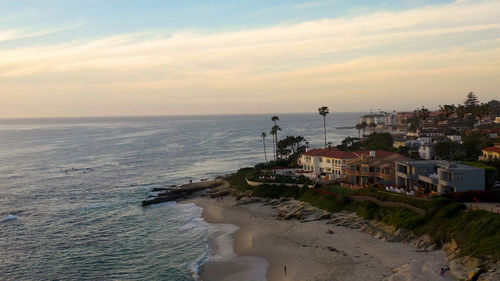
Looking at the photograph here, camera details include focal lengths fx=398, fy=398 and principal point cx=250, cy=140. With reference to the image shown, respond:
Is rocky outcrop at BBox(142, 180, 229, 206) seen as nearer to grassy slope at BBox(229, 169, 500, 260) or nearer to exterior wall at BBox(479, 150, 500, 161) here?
grassy slope at BBox(229, 169, 500, 260)

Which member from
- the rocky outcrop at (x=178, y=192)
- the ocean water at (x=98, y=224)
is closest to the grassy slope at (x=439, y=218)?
the ocean water at (x=98, y=224)

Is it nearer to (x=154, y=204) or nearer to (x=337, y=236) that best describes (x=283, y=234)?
(x=337, y=236)

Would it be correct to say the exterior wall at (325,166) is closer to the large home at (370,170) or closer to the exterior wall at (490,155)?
the large home at (370,170)

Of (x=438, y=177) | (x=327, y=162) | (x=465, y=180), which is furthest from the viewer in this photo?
(x=327, y=162)

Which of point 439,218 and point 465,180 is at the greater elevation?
point 465,180

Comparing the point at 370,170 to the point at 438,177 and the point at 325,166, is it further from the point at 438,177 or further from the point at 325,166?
the point at 325,166

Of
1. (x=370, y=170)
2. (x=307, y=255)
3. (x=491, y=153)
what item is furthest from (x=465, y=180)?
(x=491, y=153)

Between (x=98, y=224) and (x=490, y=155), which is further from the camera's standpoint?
(x=490, y=155)
